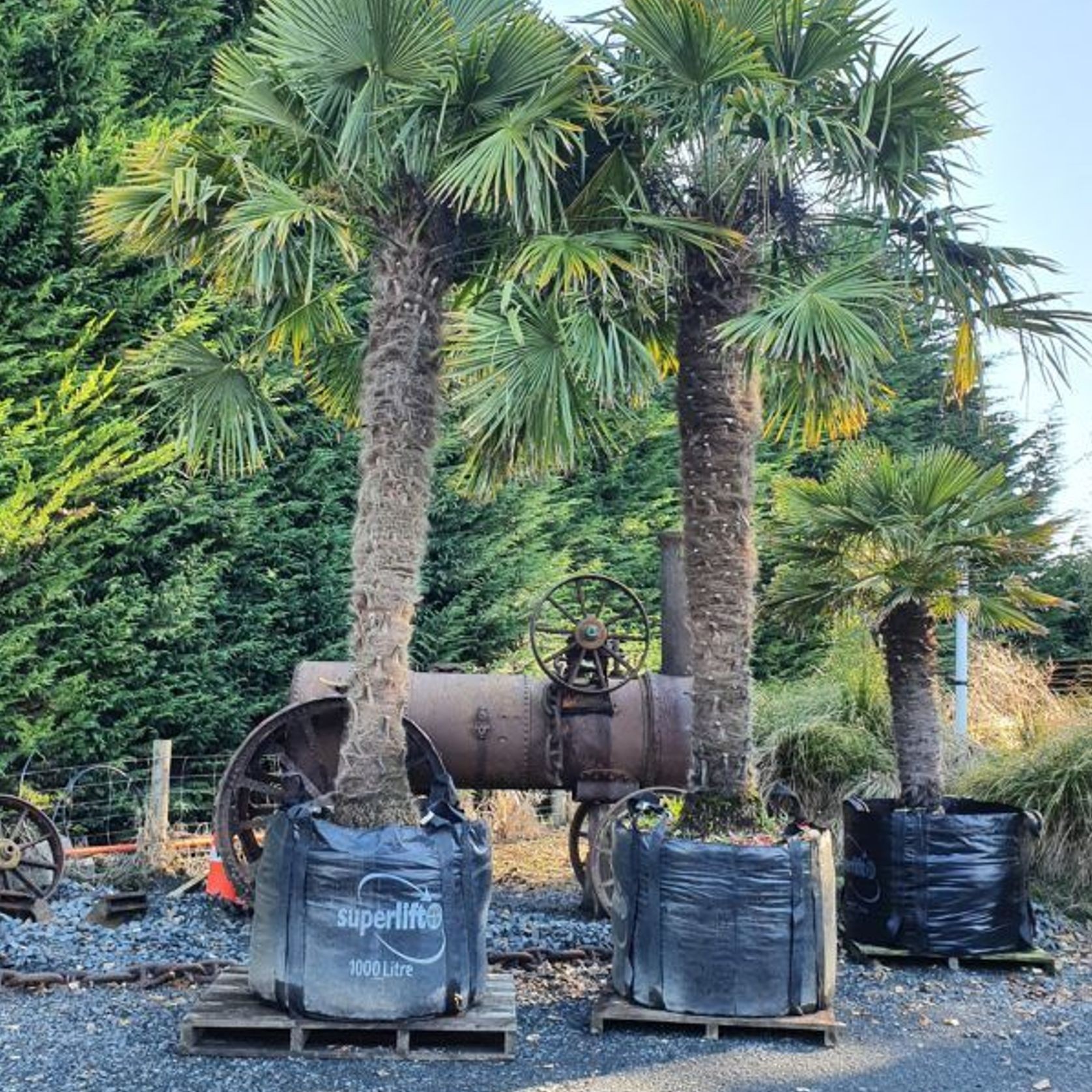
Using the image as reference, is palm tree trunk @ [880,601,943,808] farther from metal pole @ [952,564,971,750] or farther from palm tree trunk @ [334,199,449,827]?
palm tree trunk @ [334,199,449,827]

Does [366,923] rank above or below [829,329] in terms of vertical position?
below

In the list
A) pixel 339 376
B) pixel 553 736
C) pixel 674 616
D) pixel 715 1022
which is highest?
pixel 339 376

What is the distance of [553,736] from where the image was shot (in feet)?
21.8

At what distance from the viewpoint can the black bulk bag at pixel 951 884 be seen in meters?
5.40

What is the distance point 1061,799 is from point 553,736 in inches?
122

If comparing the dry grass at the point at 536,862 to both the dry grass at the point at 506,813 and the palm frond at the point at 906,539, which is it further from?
the palm frond at the point at 906,539

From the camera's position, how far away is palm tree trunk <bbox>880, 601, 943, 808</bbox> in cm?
585

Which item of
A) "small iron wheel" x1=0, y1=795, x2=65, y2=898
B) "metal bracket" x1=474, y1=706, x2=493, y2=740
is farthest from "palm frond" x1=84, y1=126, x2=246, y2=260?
"small iron wheel" x1=0, y1=795, x2=65, y2=898

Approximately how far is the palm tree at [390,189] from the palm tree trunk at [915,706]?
9.23 ft

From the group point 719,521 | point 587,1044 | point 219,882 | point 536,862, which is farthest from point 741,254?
point 536,862

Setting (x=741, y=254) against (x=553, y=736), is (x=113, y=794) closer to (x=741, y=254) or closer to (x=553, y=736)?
(x=553, y=736)

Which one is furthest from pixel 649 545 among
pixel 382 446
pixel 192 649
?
pixel 382 446

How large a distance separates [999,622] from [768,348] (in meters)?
2.57

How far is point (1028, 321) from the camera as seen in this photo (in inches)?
204
